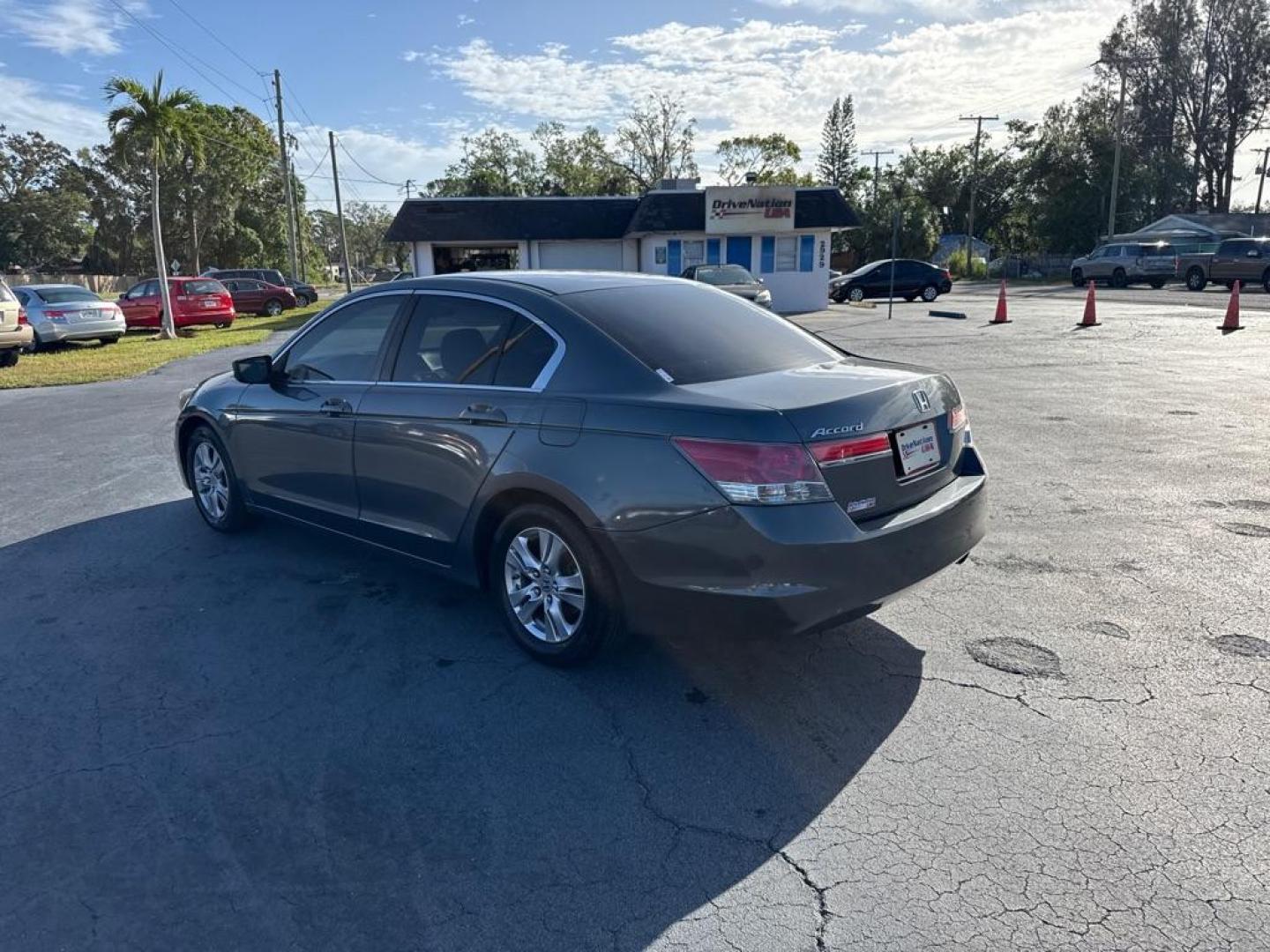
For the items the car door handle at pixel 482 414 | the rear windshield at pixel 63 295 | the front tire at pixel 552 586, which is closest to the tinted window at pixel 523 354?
the car door handle at pixel 482 414

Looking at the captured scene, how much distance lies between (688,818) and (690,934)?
1.64ft

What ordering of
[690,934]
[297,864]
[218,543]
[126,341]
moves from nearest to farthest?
[690,934]
[297,864]
[218,543]
[126,341]

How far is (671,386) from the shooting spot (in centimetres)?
344

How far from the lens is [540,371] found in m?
3.80

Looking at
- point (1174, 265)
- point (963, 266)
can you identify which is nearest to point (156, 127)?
point (1174, 265)

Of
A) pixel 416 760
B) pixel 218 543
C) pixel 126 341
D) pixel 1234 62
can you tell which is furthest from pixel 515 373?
pixel 1234 62

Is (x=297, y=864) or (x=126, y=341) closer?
(x=297, y=864)

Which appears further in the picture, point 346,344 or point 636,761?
point 346,344

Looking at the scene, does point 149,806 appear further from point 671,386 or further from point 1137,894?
point 1137,894

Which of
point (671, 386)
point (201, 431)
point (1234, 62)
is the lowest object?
point (201, 431)

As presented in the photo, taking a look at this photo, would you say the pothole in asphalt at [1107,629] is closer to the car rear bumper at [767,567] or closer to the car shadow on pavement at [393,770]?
the car shadow on pavement at [393,770]

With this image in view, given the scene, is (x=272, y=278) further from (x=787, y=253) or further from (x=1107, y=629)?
(x=1107, y=629)

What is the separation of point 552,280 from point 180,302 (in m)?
25.2

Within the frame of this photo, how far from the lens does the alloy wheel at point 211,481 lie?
5.71 m
